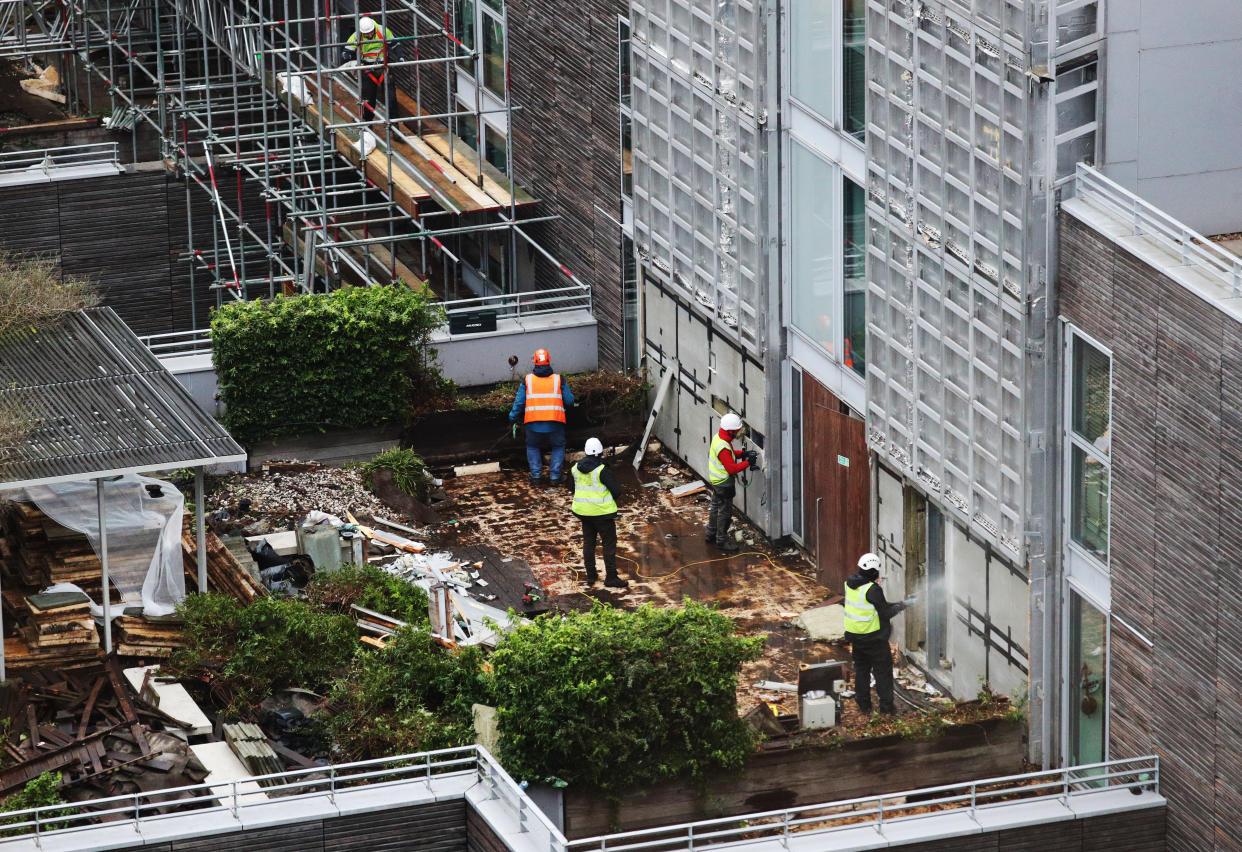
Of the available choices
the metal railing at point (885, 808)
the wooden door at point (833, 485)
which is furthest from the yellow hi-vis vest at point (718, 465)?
the metal railing at point (885, 808)

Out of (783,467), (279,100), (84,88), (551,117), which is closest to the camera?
(783,467)

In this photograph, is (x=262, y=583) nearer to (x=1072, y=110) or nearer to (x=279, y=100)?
(x=1072, y=110)

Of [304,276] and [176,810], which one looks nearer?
[176,810]

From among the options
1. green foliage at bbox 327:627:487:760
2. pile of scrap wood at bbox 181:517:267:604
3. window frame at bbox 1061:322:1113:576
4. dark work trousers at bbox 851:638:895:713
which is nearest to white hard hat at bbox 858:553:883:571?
dark work trousers at bbox 851:638:895:713

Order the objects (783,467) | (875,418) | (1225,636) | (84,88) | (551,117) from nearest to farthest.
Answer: (1225,636)
(875,418)
(783,467)
(551,117)
(84,88)

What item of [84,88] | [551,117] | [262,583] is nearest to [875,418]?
[262,583]

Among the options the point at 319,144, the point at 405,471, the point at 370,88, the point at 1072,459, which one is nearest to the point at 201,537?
the point at 405,471

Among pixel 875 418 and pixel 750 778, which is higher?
pixel 875 418

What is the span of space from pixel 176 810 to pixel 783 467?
363 inches

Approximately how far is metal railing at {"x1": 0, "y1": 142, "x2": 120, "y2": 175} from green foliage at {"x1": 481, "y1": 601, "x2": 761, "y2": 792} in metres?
18.0

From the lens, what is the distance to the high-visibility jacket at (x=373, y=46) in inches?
1280

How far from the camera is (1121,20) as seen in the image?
62.9 feet

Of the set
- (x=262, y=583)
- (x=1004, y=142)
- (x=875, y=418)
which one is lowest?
(x=262, y=583)

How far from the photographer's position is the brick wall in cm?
1808
